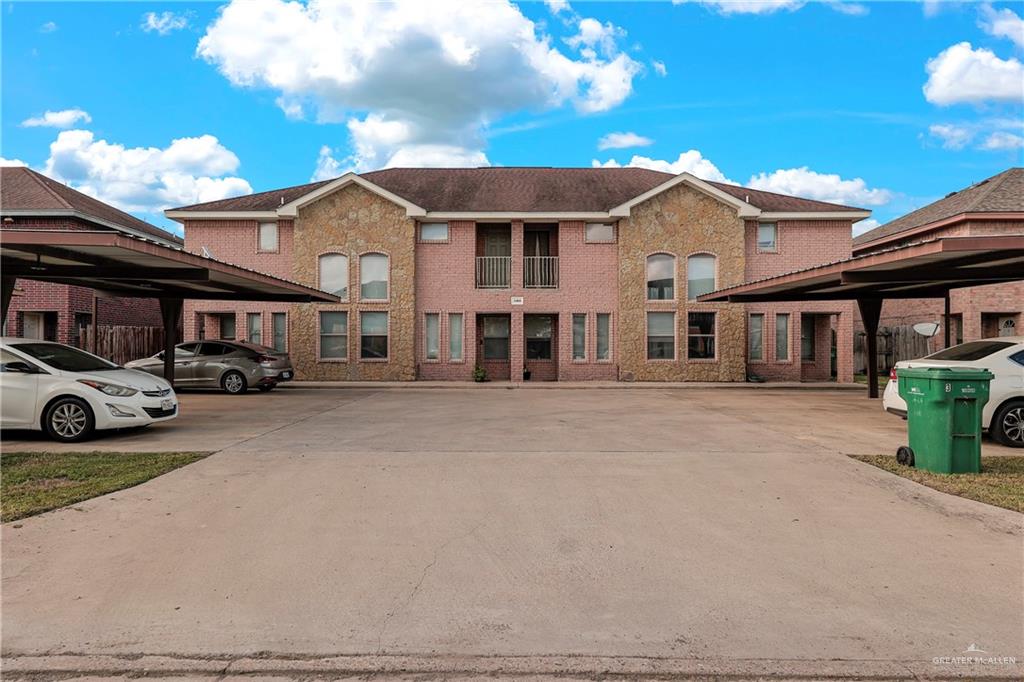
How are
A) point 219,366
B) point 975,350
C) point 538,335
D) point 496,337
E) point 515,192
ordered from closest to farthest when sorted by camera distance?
point 975,350 → point 219,366 → point 538,335 → point 496,337 → point 515,192

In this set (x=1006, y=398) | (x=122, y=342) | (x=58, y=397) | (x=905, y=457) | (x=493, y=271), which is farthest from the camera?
(x=493, y=271)

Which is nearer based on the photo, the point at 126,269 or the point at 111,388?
the point at 111,388

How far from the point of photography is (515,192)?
25078 mm

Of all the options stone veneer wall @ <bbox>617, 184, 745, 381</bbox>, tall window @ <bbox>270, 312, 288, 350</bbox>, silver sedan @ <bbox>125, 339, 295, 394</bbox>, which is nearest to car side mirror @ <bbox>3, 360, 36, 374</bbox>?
silver sedan @ <bbox>125, 339, 295, 394</bbox>

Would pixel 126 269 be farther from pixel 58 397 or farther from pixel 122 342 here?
pixel 122 342

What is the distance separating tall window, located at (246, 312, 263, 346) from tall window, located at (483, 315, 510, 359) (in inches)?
320

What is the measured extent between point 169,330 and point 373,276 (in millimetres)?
7832

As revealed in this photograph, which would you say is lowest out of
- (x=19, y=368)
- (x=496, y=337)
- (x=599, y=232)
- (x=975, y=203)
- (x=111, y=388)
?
(x=111, y=388)

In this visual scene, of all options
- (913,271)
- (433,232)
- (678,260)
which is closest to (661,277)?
(678,260)

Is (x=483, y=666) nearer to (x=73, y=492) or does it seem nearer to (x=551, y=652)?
(x=551, y=652)

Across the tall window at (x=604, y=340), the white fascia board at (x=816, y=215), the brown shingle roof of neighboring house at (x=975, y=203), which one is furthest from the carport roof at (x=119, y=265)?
the brown shingle roof of neighboring house at (x=975, y=203)

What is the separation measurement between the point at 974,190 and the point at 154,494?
32.9 metres

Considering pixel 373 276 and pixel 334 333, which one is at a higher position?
pixel 373 276

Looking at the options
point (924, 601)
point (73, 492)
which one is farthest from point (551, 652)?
point (73, 492)
